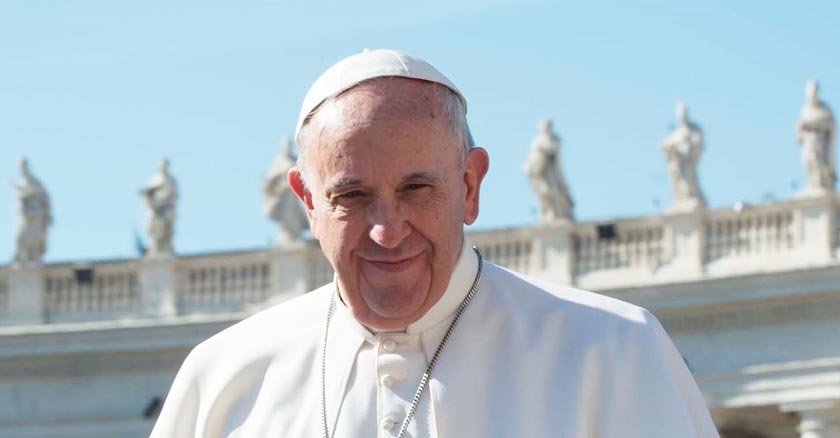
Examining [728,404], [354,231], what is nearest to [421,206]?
[354,231]

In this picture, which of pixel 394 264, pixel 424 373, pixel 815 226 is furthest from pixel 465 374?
pixel 815 226

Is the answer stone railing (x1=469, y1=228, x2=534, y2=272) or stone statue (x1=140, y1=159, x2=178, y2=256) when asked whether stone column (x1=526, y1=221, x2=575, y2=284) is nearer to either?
stone railing (x1=469, y1=228, x2=534, y2=272)

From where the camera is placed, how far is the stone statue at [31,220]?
108 feet

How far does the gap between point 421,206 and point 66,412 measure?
28740 mm

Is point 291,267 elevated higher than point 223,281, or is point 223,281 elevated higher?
point 291,267

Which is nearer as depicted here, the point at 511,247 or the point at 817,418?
the point at 817,418

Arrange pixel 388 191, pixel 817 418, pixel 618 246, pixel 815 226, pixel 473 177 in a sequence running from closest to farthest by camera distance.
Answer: pixel 388 191, pixel 473 177, pixel 817 418, pixel 815 226, pixel 618 246

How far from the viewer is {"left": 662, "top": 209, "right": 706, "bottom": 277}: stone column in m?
30.0

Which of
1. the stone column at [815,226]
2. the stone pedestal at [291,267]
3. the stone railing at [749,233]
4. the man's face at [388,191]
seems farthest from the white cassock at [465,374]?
the stone pedestal at [291,267]

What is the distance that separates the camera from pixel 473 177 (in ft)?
14.9

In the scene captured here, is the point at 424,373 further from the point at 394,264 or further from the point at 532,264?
the point at 532,264

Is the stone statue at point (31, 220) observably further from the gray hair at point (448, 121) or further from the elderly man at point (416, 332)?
the gray hair at point (448, 121)

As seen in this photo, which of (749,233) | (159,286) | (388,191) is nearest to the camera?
(388,191)

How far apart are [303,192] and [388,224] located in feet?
1.03
